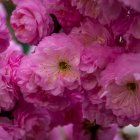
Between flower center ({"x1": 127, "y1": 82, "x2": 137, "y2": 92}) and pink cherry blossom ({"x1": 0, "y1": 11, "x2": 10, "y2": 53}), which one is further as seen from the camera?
pink cherry blossom ({"x1": 0, "y1": 11, "x2": 10, "y2": 53})

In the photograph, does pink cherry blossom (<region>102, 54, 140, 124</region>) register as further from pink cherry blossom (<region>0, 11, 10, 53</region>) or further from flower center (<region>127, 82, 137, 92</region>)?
pink cherry blossom (<region>0, 11, 10, 53</region>)

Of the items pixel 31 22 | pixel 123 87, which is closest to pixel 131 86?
pixel 123 87

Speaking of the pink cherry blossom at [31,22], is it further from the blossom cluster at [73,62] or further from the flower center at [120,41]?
the flower center at [120,41]

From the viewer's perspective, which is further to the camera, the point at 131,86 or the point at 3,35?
the point at 3,35

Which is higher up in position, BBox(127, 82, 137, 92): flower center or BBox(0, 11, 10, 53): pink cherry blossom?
BBox(0, 11, 10, 53): pink cherry blossom

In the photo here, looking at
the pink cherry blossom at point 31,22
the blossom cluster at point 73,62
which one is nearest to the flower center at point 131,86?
the blossom cluster at point 73,62

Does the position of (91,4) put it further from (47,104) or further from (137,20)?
(47,104)

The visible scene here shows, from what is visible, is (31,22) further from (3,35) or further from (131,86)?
(131,86)

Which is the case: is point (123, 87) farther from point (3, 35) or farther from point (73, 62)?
point (3, 35)

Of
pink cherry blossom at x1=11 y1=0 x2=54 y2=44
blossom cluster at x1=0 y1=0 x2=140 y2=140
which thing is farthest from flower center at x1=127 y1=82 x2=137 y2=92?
pink cherry blossom at x1=11 y1=0 x2=54 y2=44
